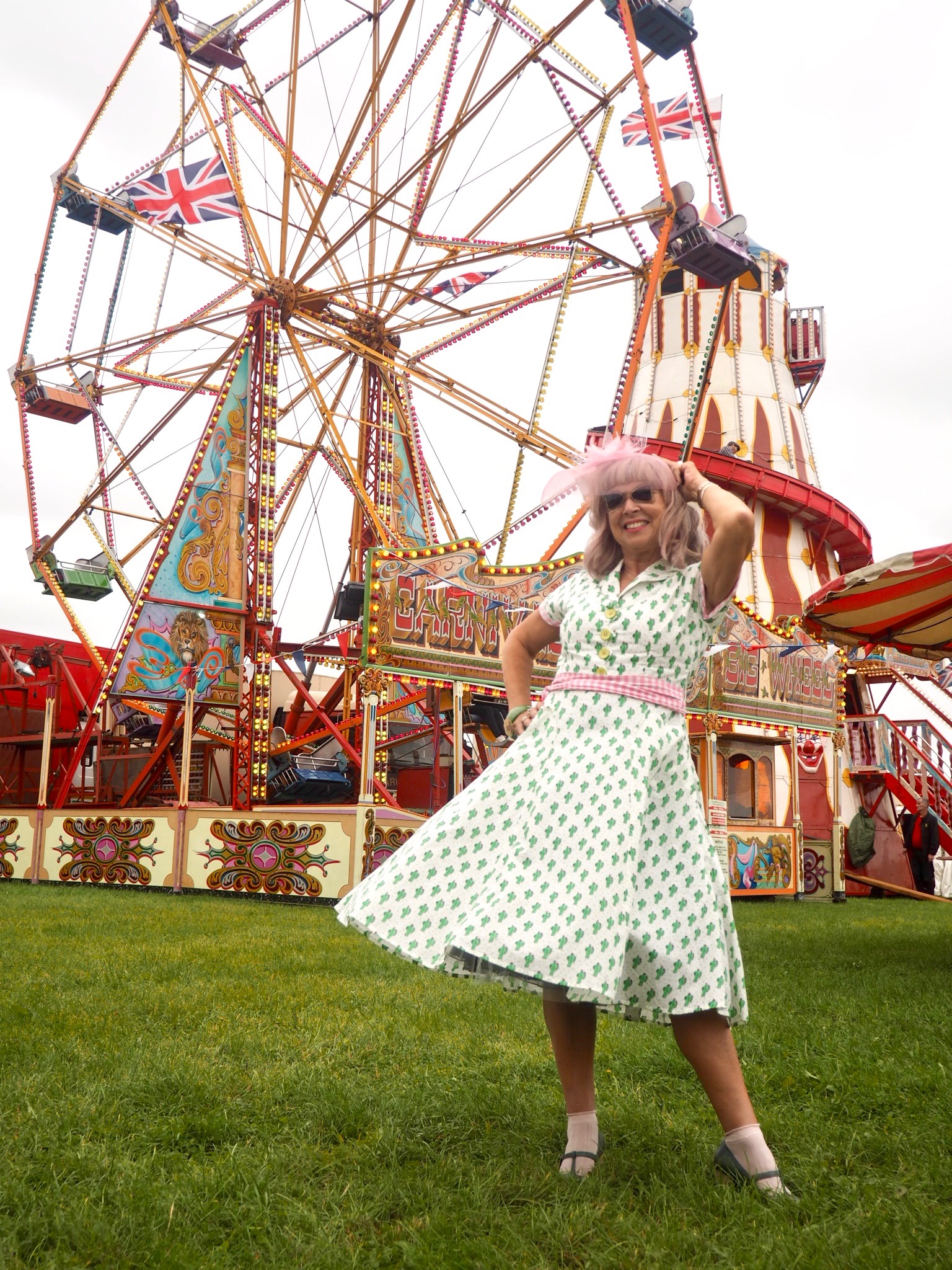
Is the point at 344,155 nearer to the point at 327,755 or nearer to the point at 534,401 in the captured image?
the point at 534,401

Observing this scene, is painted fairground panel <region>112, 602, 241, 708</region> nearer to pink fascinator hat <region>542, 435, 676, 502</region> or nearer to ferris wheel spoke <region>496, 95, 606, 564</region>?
ferris wheel spoke <region>496, 95, 606, 564</region>

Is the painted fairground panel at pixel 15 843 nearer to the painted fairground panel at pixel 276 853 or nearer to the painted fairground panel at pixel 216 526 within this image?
the painted fairground panel at pixel 276 853

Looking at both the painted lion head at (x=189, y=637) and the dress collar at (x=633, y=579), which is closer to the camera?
the dress collar at (x=633, y=579)

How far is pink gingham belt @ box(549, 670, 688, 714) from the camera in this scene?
97.0 inches

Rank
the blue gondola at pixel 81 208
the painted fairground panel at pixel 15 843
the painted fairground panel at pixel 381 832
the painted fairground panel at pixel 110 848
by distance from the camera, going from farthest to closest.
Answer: the blue gondola at pixel 81 208 → the painted fairground panel at pixel 15 843 → the painted fairground panel at pixel 110 848 → the painted fairground panel at pixel 381 832

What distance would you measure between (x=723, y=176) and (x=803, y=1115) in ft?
44.7

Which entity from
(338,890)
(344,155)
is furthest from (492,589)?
(344,155)

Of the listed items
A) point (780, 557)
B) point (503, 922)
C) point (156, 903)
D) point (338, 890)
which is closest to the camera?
point (503, 922)

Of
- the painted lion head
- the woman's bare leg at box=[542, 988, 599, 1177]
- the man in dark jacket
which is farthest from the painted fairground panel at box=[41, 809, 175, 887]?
the man in dark jacket

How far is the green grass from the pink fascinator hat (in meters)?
1.50

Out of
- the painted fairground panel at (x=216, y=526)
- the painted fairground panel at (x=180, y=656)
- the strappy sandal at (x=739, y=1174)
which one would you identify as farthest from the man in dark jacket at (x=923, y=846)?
the strappy sandal at (x=739, y=1174)

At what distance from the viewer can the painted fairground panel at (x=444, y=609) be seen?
10.7 meters

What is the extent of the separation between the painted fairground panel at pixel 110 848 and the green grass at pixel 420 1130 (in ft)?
23.1

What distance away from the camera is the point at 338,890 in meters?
10.7
